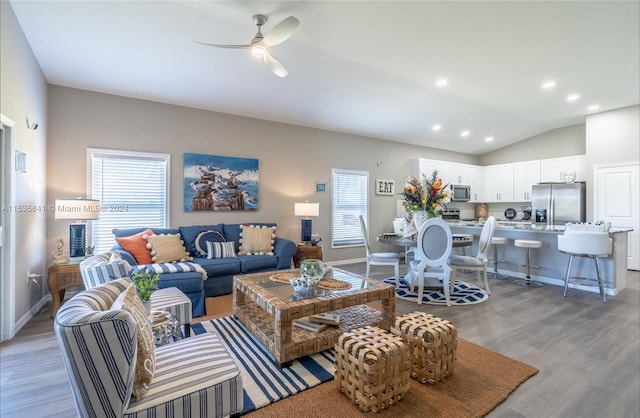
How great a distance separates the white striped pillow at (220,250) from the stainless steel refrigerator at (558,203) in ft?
21.6

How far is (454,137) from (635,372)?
5580 millimetres

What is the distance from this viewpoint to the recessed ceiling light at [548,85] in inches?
178

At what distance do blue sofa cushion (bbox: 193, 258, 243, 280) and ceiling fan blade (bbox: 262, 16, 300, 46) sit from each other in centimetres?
263

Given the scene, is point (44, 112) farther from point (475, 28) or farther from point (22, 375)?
point (475, 28)

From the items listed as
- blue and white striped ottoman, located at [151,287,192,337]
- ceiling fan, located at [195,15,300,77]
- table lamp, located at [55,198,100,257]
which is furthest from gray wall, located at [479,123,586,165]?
table lamp, located at [55,198,100,257]

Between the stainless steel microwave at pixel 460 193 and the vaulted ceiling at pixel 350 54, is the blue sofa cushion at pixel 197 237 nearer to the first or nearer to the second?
the vaulted ceiling at pixel 350 54

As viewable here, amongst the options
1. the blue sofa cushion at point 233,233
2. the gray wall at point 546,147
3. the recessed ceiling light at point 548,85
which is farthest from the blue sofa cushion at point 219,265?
the gray wall at point 546,147

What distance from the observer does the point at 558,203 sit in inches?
250

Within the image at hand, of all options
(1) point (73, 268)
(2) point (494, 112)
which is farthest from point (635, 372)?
(1) point (73, 268)

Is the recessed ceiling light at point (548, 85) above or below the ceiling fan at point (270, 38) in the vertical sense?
above

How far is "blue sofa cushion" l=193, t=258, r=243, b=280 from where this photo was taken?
3766mm

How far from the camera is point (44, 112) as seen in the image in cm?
356

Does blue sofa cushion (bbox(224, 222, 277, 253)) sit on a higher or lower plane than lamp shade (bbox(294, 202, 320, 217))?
lower

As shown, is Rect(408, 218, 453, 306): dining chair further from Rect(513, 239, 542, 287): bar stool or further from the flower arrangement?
Rect(513, 239, 542, 287): bar stool
